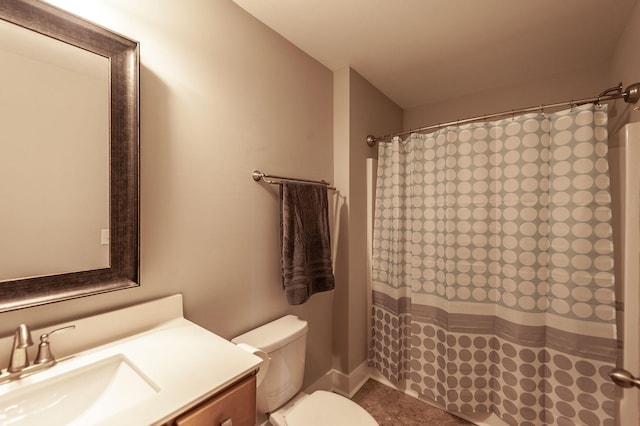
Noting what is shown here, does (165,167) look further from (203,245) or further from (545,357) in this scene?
(545,357)

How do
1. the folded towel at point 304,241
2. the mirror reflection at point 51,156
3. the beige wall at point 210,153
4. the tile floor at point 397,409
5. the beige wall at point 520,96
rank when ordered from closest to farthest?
1. the mirror reflection at point 51,156
2. the beige wall at point 210,153
3. the folded towel at point 304,241
4. the tile floor at point 397,409
5. the beige wall at point 520,96

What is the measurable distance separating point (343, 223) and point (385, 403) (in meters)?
1.27

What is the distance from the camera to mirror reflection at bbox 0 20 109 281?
0.76m

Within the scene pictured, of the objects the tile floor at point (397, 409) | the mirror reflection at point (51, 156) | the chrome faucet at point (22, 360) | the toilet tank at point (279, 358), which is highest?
the mirror reflection at point (51, 156)

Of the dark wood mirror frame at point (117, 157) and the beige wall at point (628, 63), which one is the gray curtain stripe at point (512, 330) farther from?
the dark wood mirror frame at point (117, 157)

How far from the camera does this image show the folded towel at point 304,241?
147cm

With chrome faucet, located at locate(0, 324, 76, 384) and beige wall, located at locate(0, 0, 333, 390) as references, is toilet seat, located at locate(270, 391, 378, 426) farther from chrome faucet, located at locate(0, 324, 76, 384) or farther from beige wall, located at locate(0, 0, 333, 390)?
chrome faucet, located at locate(0, 324, 76, 384)

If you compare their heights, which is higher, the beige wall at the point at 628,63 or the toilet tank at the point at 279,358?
the beige wall at the point at 628,63

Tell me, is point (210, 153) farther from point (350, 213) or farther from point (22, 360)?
point (350, 213)

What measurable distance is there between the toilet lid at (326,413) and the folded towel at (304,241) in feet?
1.52

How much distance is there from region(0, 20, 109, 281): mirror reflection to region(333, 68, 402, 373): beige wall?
135 centimetres

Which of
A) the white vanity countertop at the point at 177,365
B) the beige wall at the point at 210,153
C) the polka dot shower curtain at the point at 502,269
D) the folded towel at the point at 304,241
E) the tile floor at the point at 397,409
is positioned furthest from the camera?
the tile floor at the point at 397,409

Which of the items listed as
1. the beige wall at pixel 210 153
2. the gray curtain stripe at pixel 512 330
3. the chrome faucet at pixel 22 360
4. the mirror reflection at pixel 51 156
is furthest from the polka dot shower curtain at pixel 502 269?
the chrome faucet at pixel 22 360

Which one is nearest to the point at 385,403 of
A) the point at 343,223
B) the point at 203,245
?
the point at 343,223
